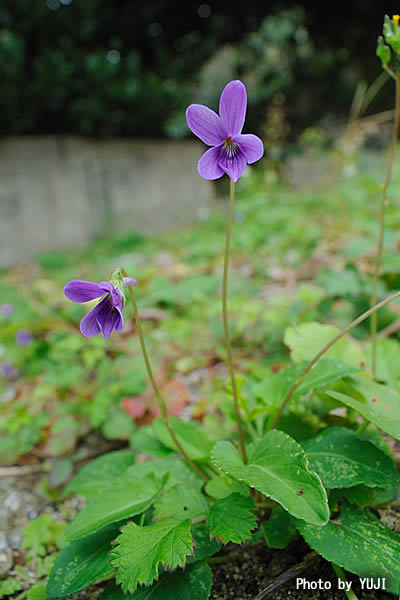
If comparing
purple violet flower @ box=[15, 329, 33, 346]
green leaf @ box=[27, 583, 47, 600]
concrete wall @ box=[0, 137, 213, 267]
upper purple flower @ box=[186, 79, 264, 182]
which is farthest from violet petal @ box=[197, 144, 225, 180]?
concrete wall @ box=[0, 137, 213, 267]

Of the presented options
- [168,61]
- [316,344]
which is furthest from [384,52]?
[168,61]

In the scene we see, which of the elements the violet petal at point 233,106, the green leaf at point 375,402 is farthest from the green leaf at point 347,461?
the violet petal at point 233,106

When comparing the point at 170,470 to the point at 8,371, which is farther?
the point at 8,371

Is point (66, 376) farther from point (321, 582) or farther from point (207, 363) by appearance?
point (321, 582)

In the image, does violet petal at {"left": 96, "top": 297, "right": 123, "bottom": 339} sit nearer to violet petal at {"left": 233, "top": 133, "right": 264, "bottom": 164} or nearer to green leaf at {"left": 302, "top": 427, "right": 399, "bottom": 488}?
violet petal at {"left": 233, "top": 133, "right": 264, "bottom": 164}

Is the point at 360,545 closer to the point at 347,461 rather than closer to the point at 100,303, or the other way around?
the point at 347,461

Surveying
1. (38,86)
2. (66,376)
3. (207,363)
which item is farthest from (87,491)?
(38,86)
